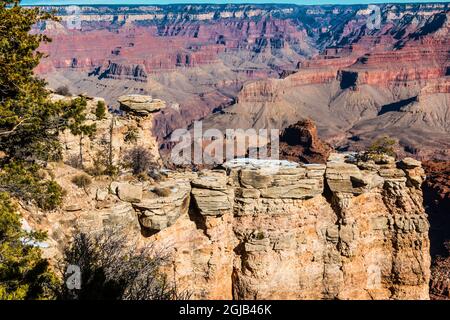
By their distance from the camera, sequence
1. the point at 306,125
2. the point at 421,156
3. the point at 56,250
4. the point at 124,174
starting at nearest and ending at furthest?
1. the point at 56,250
2. the point at 124,174
3. the point at 306,125
4. the point at 421,156

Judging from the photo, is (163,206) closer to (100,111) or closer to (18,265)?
(18,265)

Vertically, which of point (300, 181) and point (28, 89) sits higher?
point (28, 89)

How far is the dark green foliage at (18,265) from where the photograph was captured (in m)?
10.6

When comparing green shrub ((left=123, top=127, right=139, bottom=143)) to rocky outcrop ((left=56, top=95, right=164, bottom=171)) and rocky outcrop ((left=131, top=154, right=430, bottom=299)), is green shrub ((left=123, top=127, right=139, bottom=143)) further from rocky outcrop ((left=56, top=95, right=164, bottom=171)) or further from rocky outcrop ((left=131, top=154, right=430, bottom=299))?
rocky outcrop ((left=131, top=154, right=430, bottom=299))

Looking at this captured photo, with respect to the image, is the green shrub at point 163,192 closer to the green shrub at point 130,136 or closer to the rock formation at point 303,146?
the green shrub at point 130,136

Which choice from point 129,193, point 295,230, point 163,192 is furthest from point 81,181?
point 295,230

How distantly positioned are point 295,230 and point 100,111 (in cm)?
1096

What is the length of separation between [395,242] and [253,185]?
6.95 m

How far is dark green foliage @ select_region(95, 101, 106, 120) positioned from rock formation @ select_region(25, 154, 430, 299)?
537 cm

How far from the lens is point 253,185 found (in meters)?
19.3
